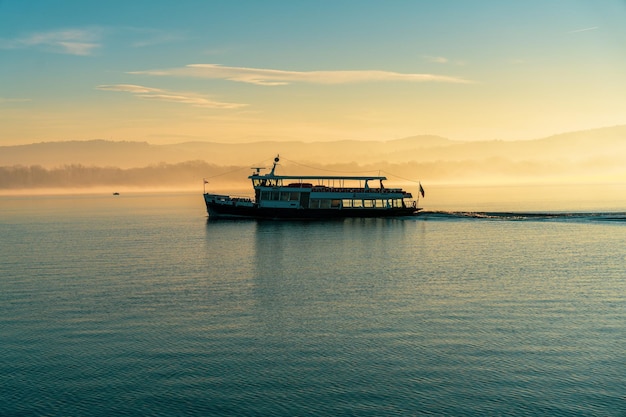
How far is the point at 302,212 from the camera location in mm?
121812

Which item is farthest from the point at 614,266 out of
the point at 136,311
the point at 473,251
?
the point at 136,311

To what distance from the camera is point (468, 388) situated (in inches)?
1031

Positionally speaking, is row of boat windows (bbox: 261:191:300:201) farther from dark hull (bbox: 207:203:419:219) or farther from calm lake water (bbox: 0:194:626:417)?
calm lake water (bbox: 0:194:626:417)

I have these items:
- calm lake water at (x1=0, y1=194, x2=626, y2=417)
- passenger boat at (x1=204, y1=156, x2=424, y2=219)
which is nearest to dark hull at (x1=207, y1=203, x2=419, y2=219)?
passenger boat at (x1=204, y1=156, x2=424, y2=219)

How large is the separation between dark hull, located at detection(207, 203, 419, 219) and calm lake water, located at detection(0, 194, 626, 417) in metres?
50.3

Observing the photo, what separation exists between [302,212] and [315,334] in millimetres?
87262

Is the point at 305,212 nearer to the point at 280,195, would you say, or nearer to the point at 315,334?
the point at 280,195

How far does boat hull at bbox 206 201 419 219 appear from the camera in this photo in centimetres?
12194

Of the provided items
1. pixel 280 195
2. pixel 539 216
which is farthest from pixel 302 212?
pixel 539 216

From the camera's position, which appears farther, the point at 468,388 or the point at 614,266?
the point at 614,266

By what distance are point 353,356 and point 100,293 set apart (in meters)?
24.9

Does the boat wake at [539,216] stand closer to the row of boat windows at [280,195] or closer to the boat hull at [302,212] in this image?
the boat hull at [302,212]

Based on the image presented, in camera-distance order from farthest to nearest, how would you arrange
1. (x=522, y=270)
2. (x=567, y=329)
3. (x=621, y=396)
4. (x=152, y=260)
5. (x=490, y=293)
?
1. (x=152, y=260)
2. (x=522, y=270)
3. (x=490, y=293)
4. (x=567, y=329)
5. (x=621, y=396)

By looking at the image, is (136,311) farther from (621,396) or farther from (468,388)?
(621,396)
